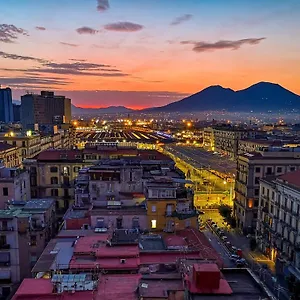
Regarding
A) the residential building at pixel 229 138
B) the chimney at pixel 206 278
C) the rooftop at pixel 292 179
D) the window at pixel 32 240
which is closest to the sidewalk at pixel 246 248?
the rooftop at pixel 292 179

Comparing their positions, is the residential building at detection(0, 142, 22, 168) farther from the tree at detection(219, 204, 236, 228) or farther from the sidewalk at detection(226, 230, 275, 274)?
the sidewalk at detection(226, 230, 275, 274)

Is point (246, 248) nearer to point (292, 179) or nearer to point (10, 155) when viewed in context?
point (292, 179)

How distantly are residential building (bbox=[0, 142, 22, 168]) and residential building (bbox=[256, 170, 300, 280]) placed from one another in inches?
2334

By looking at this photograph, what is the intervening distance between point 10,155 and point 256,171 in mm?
61958

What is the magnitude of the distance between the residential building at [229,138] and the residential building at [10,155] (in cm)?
9491

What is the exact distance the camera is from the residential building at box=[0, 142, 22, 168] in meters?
89.4

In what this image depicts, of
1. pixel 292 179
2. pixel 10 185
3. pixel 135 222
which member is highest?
pixel 292 179

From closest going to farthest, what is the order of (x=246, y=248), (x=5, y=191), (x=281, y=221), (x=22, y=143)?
(x=281, y=221) < (x=5, y=191) < (x=246, y=248) < (x=22, y=143)

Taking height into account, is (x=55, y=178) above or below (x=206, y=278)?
below

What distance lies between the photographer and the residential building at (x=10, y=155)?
8944 centimetres

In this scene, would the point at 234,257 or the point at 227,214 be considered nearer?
the point at 234,257

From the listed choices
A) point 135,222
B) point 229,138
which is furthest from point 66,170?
point 229,138

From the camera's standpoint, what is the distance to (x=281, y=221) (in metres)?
52.5

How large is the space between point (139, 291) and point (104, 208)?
21.8 meters
